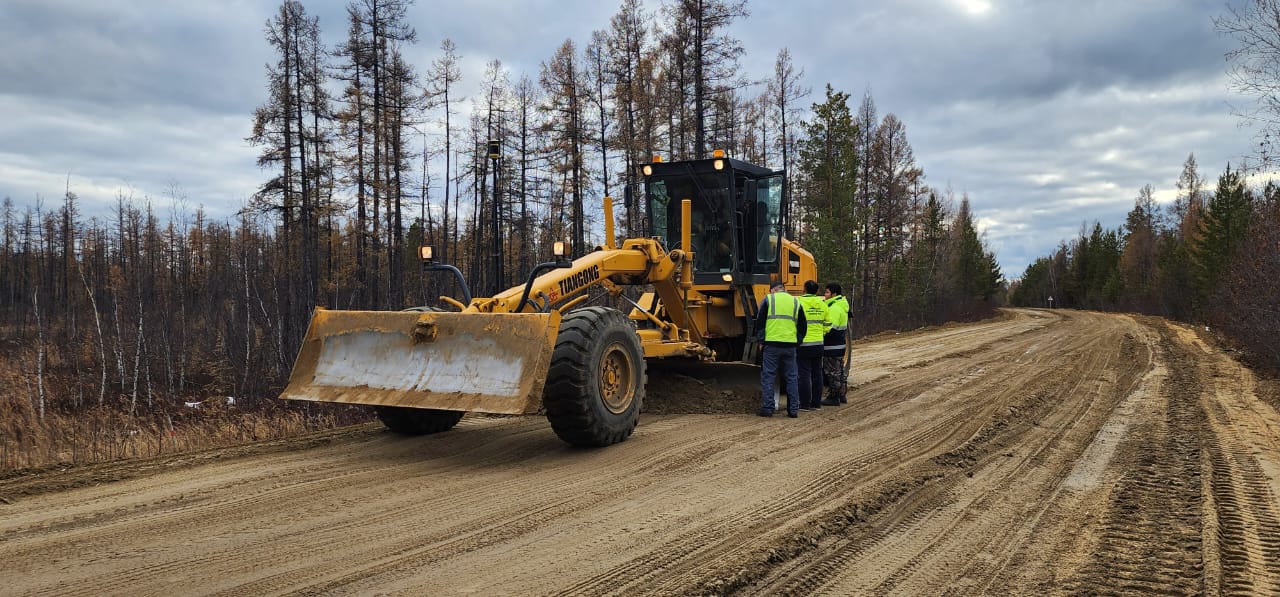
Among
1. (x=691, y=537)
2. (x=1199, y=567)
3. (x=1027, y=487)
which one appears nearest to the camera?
(x=1199, y=567)

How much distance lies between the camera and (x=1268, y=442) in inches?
284

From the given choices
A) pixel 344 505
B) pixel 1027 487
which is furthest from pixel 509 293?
pixel 1027 487

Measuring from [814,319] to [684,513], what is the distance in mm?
4895

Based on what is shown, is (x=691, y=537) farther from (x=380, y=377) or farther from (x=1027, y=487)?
(x=380, y=377)

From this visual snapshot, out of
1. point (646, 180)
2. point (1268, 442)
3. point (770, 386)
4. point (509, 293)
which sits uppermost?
point (646, 180)

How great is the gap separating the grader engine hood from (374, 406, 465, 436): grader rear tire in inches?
25.8

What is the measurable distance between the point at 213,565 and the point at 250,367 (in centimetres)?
1199

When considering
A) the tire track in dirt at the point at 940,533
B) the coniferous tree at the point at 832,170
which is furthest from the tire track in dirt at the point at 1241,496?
the coniferous tree at the point at 832,170

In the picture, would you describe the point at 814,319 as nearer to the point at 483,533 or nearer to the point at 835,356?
the point at 835,356

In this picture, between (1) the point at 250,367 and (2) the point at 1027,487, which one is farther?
(1) the point at 250,367

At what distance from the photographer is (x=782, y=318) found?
27.7 feet

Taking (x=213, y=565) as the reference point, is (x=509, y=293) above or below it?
above

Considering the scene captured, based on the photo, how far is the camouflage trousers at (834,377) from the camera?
939cm

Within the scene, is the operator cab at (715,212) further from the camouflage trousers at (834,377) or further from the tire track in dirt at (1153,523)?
the tire track in dirt at (1153,523)
